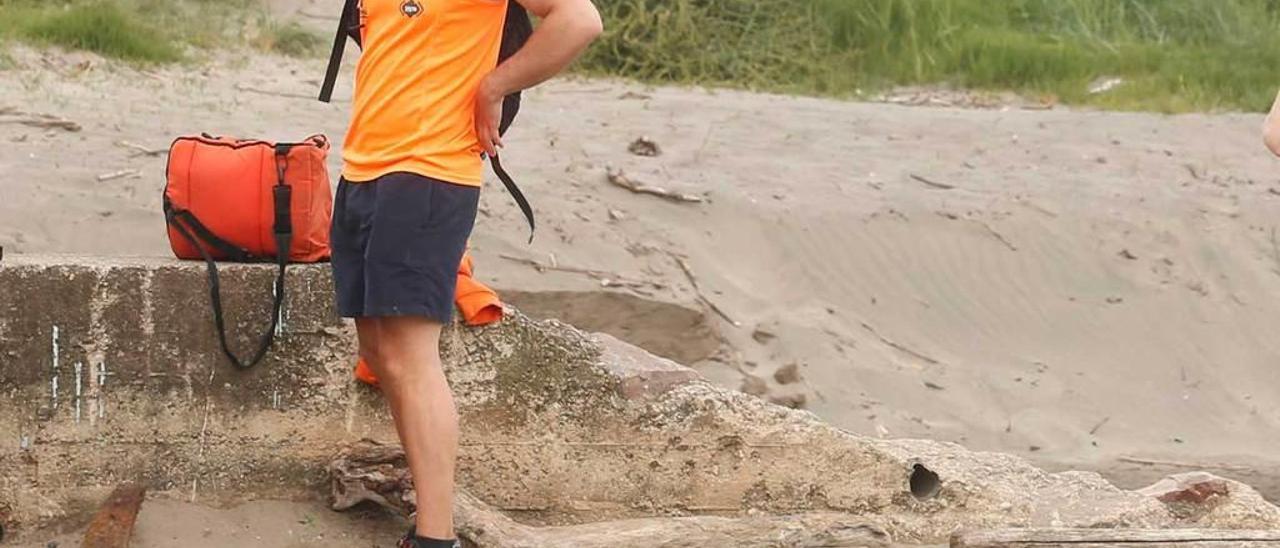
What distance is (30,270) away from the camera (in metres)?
4.55

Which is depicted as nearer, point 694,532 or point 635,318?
point 694,532

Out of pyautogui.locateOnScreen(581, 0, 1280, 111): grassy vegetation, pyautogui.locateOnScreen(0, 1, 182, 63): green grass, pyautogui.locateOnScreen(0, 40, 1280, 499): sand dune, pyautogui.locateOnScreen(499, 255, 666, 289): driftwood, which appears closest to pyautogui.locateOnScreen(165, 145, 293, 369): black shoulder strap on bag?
pyautogui.locateOnScreen(0, 40, 1280, 499): sand dune

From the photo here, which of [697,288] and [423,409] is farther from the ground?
[423,409]

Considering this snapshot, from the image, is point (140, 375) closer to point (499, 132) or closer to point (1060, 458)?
point (499, 132)

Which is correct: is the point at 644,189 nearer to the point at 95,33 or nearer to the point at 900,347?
the point at 900,347

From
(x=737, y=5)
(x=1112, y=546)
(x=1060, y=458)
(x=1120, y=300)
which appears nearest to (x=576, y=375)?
(x=1112, y=546)

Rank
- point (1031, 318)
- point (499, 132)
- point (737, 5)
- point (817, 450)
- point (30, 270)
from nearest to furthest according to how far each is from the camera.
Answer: point (499, 132)
point (30, 270)
point (817, 450)
point (1031, 318)
point (737, 5)

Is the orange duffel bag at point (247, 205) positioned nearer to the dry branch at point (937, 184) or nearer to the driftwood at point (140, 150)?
the driftwood at point (140, 150)

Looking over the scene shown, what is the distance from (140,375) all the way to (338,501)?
56 centimetres

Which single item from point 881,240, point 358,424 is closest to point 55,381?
point 358,424

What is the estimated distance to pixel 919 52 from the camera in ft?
36.3

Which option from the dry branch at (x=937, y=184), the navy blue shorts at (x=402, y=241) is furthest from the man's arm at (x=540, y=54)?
the dry branch at (x=937, y=184)

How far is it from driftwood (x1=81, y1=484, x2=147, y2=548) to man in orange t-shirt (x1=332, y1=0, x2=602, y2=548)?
0.83 metres

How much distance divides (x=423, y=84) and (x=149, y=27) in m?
5.85
